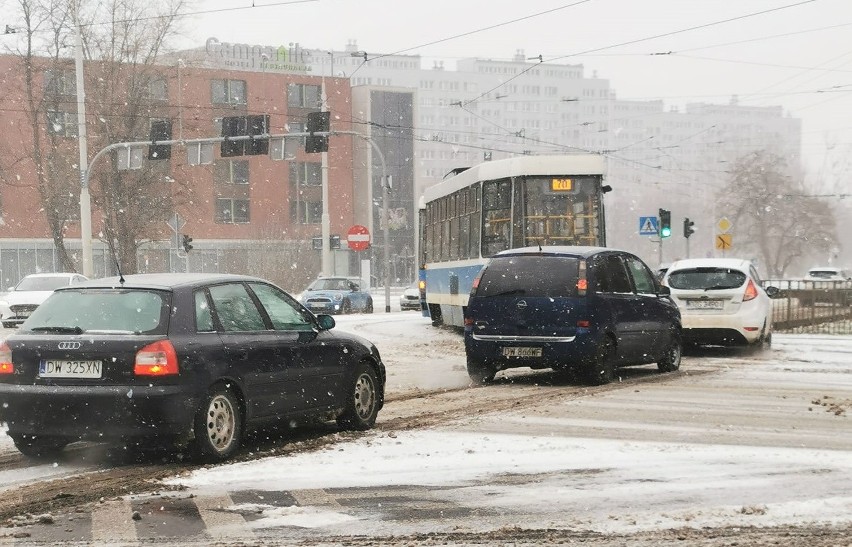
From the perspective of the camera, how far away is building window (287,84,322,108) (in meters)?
84.6

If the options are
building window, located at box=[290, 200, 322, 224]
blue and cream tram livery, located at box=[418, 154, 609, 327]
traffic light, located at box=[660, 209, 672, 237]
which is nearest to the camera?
blue and cream tram livery, located at box=[418, 154, 609, 327]

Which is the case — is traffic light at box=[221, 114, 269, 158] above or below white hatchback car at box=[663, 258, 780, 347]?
above

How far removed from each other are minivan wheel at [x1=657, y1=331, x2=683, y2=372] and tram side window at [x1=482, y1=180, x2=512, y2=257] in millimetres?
6238

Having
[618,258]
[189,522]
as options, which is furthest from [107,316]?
[618,258]

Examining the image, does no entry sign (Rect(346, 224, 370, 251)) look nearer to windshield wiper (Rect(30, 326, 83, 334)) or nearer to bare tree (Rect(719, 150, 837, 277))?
windshield wiper (Rect(30, 326, 83, 334))

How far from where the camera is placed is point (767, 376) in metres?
16.7

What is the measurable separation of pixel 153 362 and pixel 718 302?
44.7ft

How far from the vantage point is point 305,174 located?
86.2 meters

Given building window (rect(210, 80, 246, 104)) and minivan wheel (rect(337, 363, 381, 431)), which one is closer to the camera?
minivan wheel (rect(337, 363, 381, 431))

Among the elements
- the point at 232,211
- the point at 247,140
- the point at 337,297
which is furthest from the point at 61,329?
the point at 232,211

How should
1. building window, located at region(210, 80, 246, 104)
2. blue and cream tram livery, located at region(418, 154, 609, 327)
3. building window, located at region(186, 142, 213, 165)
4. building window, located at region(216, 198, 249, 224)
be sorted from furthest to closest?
1. building window, located at region(216, 198, 249, 224)
2. building window, located at region(210, 80, 246, 104)
3. building window, located at region(186, 142, 213, 165)
4. blue and cream tram livery, located at region(418, 154, 609, 327)

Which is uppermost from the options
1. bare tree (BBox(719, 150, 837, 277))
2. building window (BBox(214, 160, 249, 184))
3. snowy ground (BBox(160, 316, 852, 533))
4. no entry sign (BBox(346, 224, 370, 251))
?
building window (BBox(214, 160, 249, 184))

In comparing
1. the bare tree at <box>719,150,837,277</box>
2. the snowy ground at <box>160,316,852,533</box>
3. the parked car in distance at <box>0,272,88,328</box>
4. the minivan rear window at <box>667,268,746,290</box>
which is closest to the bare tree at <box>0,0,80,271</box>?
the parked car in distance at <box>0,272,88,328</box>

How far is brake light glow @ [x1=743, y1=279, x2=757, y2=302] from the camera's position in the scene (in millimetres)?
20781
